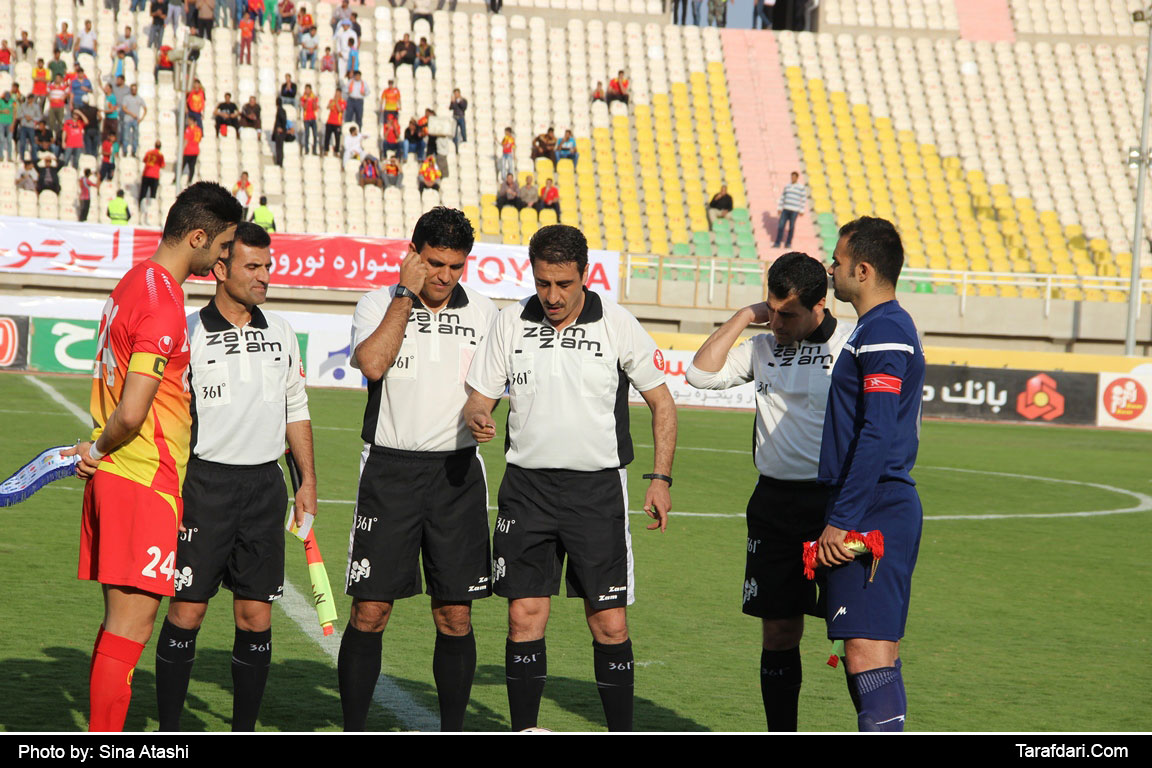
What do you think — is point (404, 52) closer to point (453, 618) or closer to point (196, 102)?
point (196, 102)

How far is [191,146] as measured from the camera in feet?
98.4

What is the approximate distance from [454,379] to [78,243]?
22673 millimetres

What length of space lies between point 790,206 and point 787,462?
2652 centimetres

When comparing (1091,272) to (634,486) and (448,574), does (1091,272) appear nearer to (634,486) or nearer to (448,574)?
(634,486)

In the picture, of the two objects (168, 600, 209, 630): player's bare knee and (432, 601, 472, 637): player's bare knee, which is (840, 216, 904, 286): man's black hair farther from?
(168, 600, 209, 630): player's bare knee

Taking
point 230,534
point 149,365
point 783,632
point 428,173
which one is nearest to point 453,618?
point 230,534

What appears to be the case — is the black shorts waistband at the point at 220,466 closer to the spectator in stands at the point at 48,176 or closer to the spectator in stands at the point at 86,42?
the spectator in stands at the point at 48,176

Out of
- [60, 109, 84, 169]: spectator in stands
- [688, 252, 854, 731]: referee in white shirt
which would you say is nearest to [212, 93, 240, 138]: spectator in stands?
[60, 109, 84, 169]: spectator in stands

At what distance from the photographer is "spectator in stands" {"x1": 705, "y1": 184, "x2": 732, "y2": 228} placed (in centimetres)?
3234

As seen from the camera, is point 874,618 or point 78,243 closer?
point 874,618
